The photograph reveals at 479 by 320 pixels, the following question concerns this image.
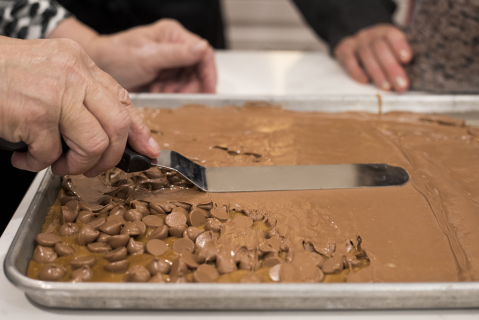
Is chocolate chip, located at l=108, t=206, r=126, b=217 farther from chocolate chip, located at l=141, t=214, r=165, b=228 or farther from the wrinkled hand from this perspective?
the wrinkled hand

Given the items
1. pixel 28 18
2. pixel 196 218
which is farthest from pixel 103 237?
pixel 28 18

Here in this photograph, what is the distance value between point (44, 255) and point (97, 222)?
0.14 metres

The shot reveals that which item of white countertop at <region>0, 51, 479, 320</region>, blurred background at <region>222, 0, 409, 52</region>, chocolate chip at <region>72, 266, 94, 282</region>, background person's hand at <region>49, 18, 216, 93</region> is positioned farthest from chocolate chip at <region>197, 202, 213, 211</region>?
blurred background at <region>222, 0, 409, 52</region>

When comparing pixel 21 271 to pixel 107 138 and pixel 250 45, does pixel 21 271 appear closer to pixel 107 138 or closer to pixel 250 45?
pixel 107 138

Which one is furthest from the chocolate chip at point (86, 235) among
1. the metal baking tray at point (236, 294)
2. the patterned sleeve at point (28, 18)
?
the patterned sleeve at point (28, 18)

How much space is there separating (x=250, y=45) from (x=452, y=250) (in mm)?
3551

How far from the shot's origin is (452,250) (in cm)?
91

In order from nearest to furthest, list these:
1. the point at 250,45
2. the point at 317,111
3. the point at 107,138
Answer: the point at 107,138 → the point at 317,111 → the point at 250,45

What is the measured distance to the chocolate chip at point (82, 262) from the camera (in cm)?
84

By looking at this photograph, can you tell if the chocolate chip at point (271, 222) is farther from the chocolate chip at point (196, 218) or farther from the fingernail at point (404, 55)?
the fingernail at point (404, 55)

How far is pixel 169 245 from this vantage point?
37.0 inches

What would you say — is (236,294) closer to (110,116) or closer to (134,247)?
(134,247)

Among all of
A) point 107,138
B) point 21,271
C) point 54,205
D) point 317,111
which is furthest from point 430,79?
point 21,271

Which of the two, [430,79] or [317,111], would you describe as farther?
[430,79]
